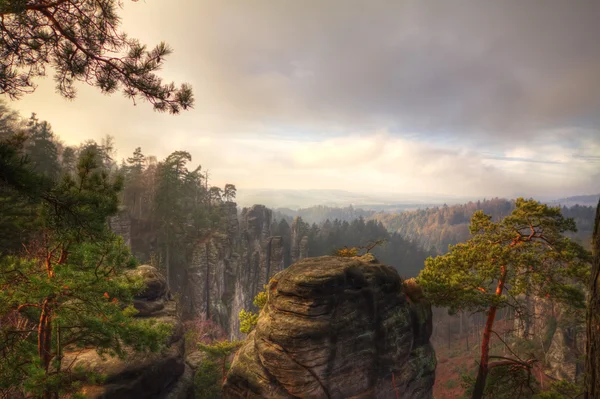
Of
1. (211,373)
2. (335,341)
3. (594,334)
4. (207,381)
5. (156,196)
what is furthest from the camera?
(156,196)

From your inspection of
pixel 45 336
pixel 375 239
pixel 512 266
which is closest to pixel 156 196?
pixel 45 336

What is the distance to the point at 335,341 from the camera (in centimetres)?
1152

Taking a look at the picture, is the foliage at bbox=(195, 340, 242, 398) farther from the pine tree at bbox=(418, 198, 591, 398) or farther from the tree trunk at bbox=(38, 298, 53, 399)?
the pine tree at bbox=(418, 198, 591, 398)

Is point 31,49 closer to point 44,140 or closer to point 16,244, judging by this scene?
point 16,244

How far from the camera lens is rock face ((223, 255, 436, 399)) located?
36.7ft

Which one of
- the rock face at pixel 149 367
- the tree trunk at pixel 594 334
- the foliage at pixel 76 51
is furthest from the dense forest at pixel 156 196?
the tree trunk at pixel 594 334

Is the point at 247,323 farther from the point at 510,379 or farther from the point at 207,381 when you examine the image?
the point at 510,379

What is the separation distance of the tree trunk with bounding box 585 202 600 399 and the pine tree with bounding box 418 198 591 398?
26.0ft

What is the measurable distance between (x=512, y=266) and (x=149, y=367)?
53.8ft

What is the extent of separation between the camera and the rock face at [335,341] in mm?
11172

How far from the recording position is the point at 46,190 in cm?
380

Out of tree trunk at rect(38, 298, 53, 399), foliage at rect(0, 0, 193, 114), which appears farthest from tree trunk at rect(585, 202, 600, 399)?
tree trunk at rect(38, 298, 53, 399)

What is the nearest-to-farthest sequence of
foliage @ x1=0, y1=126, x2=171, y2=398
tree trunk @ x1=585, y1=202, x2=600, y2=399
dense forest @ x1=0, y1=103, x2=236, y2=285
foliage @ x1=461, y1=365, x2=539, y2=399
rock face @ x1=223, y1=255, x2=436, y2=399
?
tree trunk @ x1=585, y1=202, x2=600, y2=399, foliage @ x1=0, y1=126, x2=171, y2=398, foliage @ x1=461, y1=365, x2=539, y2=399, rock face @ x1=223, y1=255, x2=436, y2=399, dense forest @ x1=0, y1=103, x2=236, y2=285

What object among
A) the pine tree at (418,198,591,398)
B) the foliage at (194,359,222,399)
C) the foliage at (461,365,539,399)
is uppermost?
the pine tree at (418,198,591,398)
